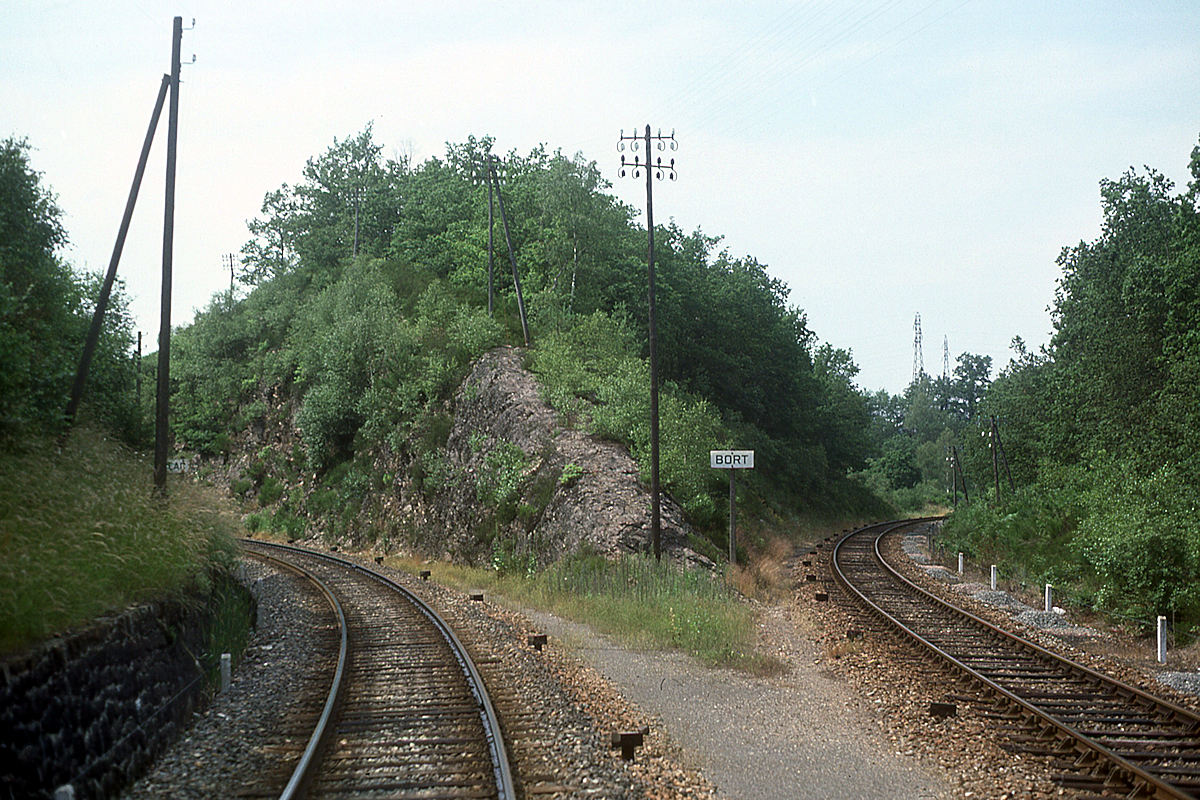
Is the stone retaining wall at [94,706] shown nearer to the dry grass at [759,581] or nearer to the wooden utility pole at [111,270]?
the wooden utility pole at [111,270]

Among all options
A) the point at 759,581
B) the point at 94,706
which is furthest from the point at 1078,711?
the point at 759,581

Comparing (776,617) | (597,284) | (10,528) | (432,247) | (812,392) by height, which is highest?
(432,247)

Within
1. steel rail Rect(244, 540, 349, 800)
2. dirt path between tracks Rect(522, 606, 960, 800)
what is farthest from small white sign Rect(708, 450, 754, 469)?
steel rail Rect(244, 540, 349, 800)

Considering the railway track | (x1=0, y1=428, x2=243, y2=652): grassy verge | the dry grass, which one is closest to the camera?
(x1=0, y1=428, x2=243, y2=652): grassy verge

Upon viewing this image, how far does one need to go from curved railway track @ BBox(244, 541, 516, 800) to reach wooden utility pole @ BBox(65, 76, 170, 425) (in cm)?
671

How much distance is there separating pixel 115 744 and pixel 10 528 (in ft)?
8.93

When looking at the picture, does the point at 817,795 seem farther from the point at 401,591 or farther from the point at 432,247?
the point at 432,247

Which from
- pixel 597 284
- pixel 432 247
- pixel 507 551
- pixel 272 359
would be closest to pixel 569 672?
pixel 507 551

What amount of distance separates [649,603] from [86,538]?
9.77 meters

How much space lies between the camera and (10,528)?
868 centimetres

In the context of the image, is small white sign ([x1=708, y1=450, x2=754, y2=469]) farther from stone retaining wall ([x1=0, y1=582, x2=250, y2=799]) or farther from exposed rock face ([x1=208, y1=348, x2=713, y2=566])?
stone retaining wall ([x1=0, y1=582, x2=250, y2=799])

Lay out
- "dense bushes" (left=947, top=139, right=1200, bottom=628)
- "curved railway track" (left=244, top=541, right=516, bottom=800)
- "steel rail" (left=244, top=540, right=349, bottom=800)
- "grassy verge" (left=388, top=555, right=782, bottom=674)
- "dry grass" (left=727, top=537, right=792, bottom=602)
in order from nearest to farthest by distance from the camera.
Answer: "steel rail" (left=244, top=540, right=349, bottom=800) → "curved railway track" (left=244, top=541, right=516, bottom=800) → "grassy verge" (left=388, top=555, right=782, bottom=674) → "dense bushes" (left=947, top=139, right=1200, bottom=628) → "dry grass" (left=727, top=537, right=792, bottom=602)

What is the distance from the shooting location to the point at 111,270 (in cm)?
1708

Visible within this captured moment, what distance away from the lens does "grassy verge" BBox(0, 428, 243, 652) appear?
7426 millimetres
